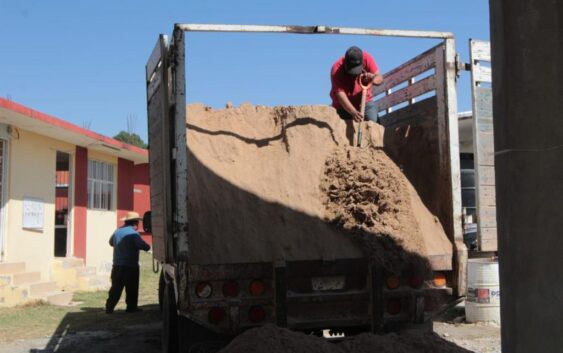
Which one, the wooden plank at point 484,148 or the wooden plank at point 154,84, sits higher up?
the wooden plank at point 154,84

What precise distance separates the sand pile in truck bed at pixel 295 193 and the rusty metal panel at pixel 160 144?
0.90 feet

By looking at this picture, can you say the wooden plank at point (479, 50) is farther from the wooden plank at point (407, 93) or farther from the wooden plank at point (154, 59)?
the wooden plank at point (154, 59)

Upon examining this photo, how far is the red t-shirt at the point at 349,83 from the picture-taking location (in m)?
6.90

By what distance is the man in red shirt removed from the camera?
677 cm

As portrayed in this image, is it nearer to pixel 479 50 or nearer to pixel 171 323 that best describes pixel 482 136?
pixel 479 50

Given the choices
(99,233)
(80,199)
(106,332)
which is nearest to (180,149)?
(106,332)

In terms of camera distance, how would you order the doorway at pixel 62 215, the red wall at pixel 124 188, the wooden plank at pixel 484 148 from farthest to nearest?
1. the red wall at pixel 124 188
2. the doorway at pixel 62 215
3. the wooden plank at pixel 484 148

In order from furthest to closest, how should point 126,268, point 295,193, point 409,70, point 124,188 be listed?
point 124,188, point 126,268, point 409,70, point 295,193

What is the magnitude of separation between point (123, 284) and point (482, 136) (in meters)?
6.96

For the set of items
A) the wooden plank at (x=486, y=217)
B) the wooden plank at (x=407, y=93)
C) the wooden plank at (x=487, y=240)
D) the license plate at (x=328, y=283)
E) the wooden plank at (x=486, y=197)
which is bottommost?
the license plate at (x=328, y=283)

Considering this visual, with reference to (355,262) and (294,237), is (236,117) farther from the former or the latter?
(355,262)

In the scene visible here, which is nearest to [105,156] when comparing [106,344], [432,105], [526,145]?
[106,344]

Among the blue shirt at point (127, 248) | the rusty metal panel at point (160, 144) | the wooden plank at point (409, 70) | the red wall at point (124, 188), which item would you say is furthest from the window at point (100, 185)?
the wooden plank at point (409, 70)

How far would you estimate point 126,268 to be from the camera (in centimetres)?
1055
